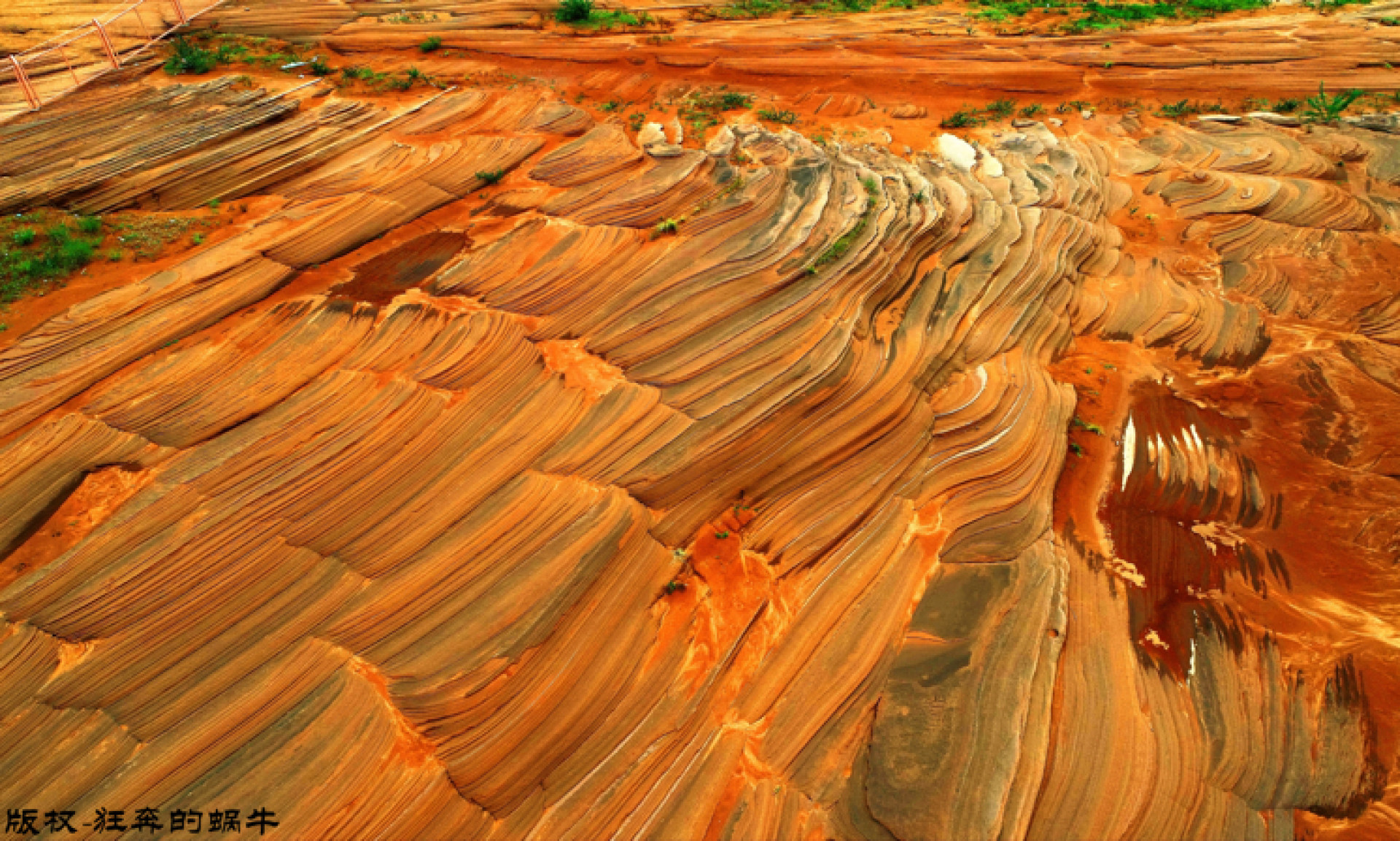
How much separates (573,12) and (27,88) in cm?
1407

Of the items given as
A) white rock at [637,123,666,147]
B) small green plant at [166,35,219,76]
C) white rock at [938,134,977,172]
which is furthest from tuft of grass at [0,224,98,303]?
→ white rock at [938,134,977,172]

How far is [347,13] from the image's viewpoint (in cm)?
2080

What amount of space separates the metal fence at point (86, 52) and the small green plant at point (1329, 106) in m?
30.9

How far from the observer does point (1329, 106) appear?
18.1 meters

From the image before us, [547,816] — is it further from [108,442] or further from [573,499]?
[108,442]

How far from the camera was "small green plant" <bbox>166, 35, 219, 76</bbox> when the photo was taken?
55.6 ft

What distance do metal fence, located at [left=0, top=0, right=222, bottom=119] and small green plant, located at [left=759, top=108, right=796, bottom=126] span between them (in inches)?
637

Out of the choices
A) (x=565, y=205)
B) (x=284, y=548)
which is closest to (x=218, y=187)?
(x=565, y=205)

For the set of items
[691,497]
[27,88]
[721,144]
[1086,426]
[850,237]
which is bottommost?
[1086,426]

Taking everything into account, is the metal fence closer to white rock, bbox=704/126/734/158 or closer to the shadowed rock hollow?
the shadowed rock hollow

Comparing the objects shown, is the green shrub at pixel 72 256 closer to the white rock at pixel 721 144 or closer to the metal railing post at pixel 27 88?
the metal railing post at pixel 27 88

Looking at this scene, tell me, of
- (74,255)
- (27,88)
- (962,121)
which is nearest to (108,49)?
(27,88)

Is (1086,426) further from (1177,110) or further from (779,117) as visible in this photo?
(1177,110)

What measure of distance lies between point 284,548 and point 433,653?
2.33 m
